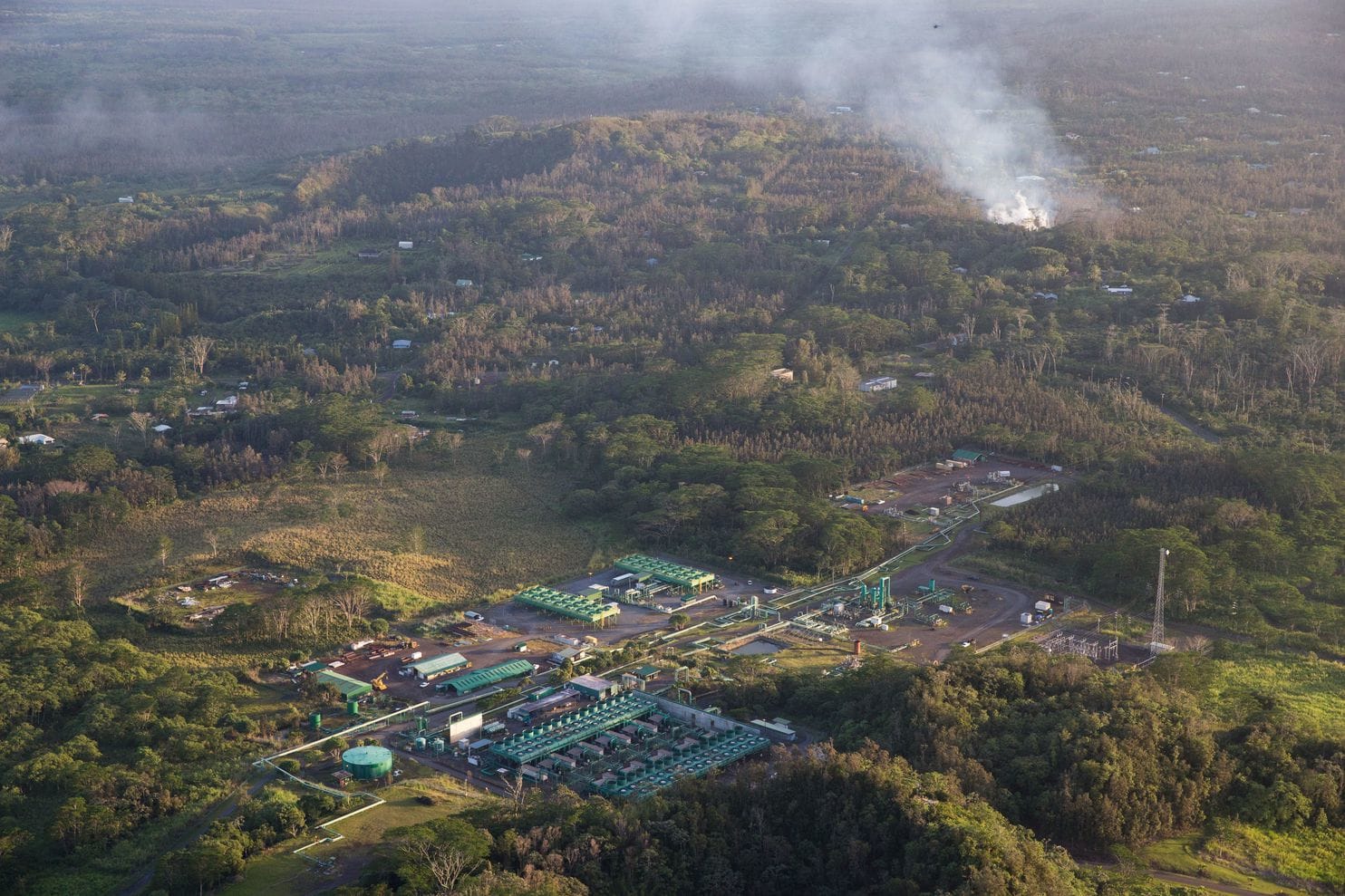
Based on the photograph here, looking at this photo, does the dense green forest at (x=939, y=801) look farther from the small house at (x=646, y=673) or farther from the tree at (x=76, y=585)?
the tree at (x=76, y=585)

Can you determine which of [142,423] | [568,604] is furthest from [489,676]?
[142,423]

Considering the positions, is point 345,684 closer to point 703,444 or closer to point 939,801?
point 939,801

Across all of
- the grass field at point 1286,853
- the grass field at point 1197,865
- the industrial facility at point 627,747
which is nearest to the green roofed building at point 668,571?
the industrial facility at point 627,747

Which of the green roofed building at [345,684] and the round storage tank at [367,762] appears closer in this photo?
the round storage tank at [367,762]

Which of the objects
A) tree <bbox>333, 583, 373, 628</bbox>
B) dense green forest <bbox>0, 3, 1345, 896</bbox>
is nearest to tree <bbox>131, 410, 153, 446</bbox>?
dense green forest <bbox>0, 3, 1345, 896</bbox>

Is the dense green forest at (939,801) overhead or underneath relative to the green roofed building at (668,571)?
overhead

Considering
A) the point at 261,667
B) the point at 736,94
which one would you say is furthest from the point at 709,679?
the point at 736,94
